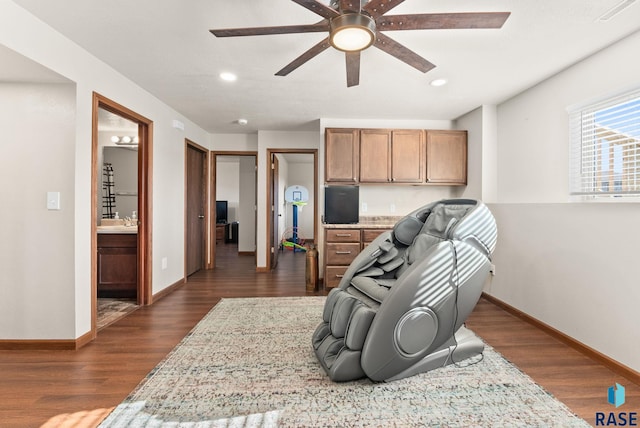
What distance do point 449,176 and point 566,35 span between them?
2.16 meters

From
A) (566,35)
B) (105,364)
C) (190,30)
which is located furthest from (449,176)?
(105,364)

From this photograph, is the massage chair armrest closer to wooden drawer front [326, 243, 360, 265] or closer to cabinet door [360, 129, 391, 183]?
wooden drawer front [326, 243, 360, 265]

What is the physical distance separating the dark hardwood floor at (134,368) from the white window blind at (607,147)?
138cm

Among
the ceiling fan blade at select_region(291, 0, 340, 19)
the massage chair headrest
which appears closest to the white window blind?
the massage chair headrest

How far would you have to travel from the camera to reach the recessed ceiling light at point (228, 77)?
2.92 meters

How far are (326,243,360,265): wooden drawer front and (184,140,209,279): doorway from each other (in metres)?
2.24

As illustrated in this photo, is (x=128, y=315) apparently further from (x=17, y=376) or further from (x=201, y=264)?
(x=201, y=264)

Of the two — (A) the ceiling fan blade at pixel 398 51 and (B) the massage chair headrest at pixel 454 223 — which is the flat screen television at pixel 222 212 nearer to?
(B) the massage chair headrest at pixel 454 223

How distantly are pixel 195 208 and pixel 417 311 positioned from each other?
4170 millimetres

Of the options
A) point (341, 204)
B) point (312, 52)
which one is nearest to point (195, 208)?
point (341, 204)

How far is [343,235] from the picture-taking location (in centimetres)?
400

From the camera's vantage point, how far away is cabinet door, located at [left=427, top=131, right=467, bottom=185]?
4.21 meters

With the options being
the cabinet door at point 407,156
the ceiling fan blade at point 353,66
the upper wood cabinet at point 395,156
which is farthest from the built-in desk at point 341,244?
the ceiling fan blade at point 353,66

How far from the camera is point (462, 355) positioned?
2197mm
